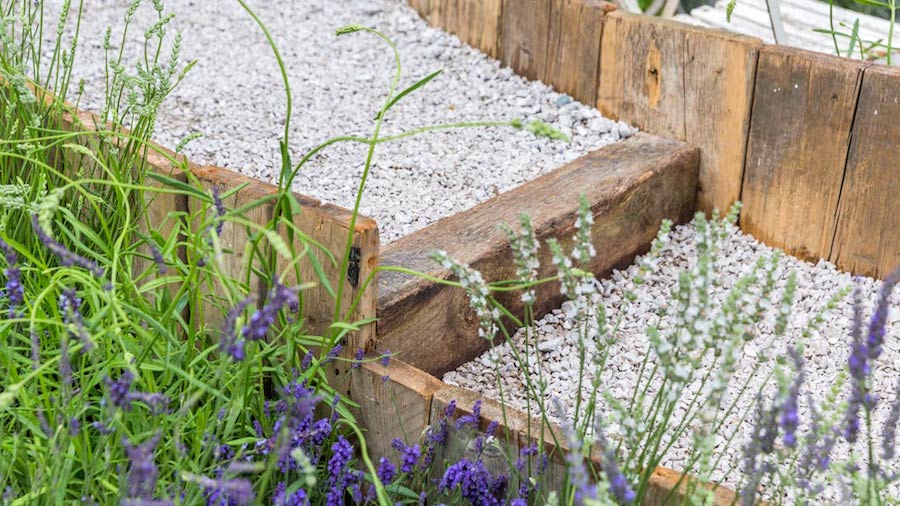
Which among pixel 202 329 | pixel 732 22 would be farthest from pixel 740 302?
pixel 732 22

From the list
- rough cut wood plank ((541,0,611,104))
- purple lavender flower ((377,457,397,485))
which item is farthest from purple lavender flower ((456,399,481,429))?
rough cut wood plank ((541,0,611,104))

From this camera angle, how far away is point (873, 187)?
259 cm

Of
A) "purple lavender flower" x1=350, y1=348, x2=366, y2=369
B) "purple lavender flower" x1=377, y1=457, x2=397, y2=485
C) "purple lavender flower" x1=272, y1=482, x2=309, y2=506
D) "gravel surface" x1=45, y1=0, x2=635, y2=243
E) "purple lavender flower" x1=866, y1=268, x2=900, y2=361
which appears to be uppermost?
"purple lavender flower" x1=866, y1=268, x2=900, y2=361

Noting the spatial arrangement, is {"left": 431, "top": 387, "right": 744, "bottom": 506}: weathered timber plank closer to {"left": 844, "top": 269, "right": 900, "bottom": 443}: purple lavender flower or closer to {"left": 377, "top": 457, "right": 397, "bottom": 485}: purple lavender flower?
{"left": 377, "top": 457, "right": 397, "bottom": 485}: purple lavender flower

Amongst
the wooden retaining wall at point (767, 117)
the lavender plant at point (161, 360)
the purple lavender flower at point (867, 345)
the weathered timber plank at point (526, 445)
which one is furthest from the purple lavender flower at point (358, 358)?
the wooden retaining wall at point (767, 117)

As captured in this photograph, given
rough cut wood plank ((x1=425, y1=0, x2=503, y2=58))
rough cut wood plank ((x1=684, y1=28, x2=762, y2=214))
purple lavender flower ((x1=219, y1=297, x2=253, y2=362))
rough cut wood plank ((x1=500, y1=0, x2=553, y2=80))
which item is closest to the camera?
purple lavender flower ((x1=219, y1=297, x2=253, y2=362))

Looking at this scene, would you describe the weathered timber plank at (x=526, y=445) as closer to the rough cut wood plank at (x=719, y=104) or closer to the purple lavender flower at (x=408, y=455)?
the purple lavender flower at (x=408, y=455)

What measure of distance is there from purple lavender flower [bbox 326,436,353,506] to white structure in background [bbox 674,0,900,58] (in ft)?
7.37

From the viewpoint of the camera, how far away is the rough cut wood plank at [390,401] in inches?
73.6

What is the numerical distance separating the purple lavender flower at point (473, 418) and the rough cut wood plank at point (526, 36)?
1.70 m

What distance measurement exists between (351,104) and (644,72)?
870mm

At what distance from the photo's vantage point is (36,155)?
2121mm

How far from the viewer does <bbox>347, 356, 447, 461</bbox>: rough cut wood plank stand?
187cm

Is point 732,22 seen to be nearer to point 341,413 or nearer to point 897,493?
point 897,493
